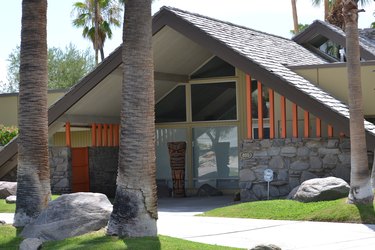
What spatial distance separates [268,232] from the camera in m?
12.8

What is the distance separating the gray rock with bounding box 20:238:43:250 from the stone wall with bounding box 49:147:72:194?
417 inches

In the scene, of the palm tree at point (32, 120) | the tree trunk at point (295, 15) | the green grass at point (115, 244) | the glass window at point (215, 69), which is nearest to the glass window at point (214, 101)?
the glass window at point (215, 69)

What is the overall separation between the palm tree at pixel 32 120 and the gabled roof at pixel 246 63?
233 inches

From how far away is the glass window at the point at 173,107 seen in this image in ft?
76.4

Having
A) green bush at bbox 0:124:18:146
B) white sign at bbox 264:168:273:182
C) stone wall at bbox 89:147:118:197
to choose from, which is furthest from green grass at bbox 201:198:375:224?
green bush at bbox 0:124:18:146

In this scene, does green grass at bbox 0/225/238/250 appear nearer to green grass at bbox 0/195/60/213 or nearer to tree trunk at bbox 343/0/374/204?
tree trunk at bbox 343/0/374/204

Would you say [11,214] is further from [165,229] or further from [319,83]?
[319,83]

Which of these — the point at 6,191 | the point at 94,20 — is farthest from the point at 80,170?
the point at 94,20

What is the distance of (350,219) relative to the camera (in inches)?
539

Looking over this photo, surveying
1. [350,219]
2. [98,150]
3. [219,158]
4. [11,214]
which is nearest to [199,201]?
[219,158]

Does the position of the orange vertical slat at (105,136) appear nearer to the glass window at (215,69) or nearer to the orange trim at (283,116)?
the glass window at (215,69)

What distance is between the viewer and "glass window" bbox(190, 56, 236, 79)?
73.3ft

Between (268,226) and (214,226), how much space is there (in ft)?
3.44

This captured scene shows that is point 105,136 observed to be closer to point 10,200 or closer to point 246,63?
point 10,200
